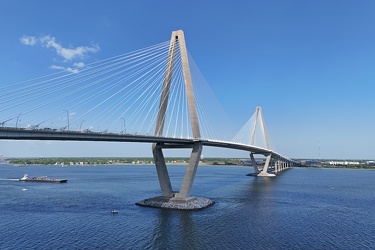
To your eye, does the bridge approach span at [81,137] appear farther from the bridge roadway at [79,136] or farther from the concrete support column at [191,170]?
the concrete support column at [191,170]

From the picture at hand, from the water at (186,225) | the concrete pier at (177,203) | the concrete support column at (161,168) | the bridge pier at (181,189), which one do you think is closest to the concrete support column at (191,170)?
the bridge pier at (181,189)

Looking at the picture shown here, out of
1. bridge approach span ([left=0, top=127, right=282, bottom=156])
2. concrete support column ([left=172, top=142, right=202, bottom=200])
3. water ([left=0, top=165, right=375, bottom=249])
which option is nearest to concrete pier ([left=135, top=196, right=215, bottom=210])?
concrete support column ([left=172, top=142, right=202, bottom=200])

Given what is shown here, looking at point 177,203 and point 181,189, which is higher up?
point 181,189

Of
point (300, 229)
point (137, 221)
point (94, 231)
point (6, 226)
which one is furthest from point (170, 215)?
point (6, 226)

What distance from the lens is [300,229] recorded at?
94.0ft

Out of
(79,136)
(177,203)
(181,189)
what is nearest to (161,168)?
(181,189)

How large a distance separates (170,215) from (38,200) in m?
22.5

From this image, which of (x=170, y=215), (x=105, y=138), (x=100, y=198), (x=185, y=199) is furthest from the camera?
(x=100, y=198)

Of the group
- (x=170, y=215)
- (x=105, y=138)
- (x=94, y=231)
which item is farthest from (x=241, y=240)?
(x=105, y=138)

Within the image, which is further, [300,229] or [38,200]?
[38,200]

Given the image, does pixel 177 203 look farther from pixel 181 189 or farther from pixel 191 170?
pixel 191 170

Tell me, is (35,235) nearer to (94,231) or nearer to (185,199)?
(94,231)

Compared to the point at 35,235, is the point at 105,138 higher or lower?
higher

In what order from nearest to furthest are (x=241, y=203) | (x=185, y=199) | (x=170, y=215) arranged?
(x=170, y=215) < (x=185, y=199) < (x=241, y=203)
